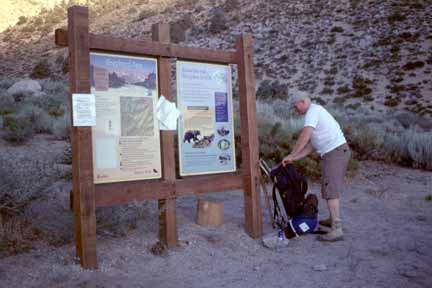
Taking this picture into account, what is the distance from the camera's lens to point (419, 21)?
100 feet

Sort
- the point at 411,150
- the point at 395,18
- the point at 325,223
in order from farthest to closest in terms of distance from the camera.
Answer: the point at 395,18, the point at 411,150, the point at 325,223

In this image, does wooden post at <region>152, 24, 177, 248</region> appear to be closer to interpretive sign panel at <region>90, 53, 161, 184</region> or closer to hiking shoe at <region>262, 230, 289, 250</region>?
interpretive sign panel at <region>90, 53, 161, 184</region>

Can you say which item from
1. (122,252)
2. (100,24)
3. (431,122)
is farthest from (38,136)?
(100,24)

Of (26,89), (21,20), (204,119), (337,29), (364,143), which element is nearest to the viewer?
(204,119)

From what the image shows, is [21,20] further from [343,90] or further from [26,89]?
[343,90]

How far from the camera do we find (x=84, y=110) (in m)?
4.45

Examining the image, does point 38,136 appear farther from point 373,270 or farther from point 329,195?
point 373,270

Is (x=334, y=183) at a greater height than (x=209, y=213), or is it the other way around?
(x=334, y=183)

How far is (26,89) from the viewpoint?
60.5 ft

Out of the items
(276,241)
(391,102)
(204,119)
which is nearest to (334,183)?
(276,241)

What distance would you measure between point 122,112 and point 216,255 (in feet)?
5.79

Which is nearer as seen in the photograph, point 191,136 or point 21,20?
point 191,136

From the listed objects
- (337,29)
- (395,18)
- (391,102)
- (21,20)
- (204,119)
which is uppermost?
(21,20)

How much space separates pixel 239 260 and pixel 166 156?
1304 millimetres
